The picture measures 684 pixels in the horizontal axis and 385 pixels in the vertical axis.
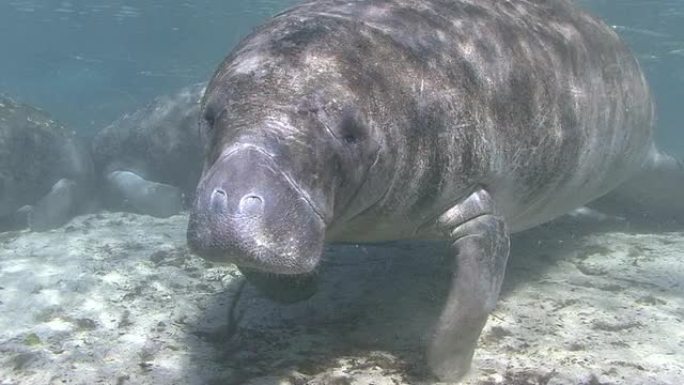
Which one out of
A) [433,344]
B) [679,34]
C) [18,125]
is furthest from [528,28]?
[679,34]

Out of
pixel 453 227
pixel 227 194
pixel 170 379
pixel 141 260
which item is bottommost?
pixel 141 260

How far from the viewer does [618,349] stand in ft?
12.1

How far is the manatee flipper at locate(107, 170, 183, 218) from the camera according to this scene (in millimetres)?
9227

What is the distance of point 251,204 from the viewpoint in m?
2.44

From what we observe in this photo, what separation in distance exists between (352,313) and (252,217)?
2.03 m

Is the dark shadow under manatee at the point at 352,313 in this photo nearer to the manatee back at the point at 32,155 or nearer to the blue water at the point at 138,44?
the manatee back at the point at 32,155

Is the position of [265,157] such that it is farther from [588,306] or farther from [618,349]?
[588,306]

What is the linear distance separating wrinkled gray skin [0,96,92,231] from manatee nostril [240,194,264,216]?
6704 mm

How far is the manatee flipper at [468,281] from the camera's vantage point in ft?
11.1

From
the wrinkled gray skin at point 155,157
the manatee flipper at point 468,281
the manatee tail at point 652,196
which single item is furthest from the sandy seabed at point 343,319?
the wrinkled gray skin at point 155,157

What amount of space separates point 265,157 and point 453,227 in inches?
63.3

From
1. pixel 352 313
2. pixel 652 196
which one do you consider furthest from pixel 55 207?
pixel 652 196

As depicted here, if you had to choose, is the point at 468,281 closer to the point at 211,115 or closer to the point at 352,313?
the point at 352,313

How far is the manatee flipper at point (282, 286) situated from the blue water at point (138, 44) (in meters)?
20.3
